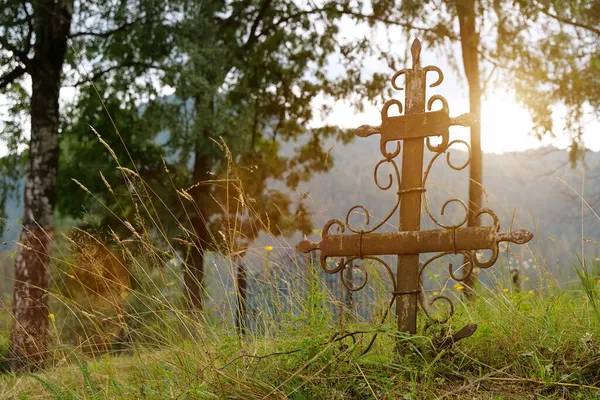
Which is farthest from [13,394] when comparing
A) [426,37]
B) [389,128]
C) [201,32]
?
[426,37]

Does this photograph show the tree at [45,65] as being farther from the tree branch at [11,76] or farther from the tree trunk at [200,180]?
the tree trunk at [200,180]

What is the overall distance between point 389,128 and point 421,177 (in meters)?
0.31

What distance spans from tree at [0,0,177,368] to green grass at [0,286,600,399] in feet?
18.4

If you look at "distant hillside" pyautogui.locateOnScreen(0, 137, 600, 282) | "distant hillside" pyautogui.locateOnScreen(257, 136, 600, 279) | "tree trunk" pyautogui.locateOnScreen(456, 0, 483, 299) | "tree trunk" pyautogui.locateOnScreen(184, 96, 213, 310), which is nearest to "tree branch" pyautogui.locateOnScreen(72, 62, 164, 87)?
"tree trunk" pyautogui.locateOnScreen(184, 96, 213, 310)

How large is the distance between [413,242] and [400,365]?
2.02 feet

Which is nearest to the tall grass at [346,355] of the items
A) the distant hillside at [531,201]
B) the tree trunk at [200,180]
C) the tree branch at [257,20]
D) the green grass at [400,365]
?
the green grass at [400,365]

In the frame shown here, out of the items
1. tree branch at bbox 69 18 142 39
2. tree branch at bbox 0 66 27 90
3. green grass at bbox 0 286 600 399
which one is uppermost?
tree branch at bbox 69 18 142 39

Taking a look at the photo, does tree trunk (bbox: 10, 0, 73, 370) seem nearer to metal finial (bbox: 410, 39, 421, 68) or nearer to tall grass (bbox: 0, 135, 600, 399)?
tall grass (bbox: 0, 135, 600, 399)

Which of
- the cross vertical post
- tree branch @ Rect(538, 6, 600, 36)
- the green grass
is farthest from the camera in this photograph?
tree branch @ Rect(538, 6, 600, 36)

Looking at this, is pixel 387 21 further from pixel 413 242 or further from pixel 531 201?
pixel 413 242

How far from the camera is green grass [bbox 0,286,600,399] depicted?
8.80 feet

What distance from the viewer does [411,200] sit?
319cm

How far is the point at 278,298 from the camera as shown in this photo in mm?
3314

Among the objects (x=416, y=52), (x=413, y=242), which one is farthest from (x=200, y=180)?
(x=413, y=242)
